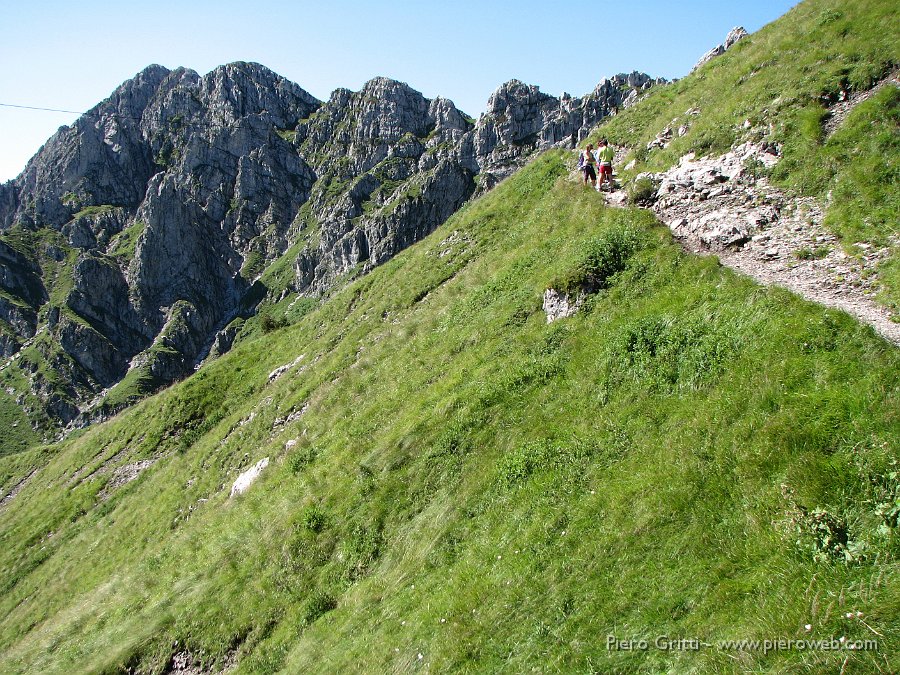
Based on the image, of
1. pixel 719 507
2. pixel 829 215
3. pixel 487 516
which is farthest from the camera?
pixel 829 215

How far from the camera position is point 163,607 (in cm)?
1652

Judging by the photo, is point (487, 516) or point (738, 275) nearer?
point (487, 516)

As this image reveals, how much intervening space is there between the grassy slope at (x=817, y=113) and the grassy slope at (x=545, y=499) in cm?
467

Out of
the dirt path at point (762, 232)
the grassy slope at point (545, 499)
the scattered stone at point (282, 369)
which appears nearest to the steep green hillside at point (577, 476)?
the grassy slope at point (545, 499)

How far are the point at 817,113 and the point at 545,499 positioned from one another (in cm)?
1840

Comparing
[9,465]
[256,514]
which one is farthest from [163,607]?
[9,465]

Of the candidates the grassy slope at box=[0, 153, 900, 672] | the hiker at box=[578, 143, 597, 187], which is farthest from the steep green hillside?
the hiker at box=[578, 143, 597, 187]

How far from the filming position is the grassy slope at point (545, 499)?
25.0 feet

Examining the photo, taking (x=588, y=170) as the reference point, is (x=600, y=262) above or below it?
below

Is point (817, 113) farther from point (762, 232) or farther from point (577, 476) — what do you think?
point (577, 476)

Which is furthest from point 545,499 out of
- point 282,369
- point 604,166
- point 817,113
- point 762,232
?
point 282,369

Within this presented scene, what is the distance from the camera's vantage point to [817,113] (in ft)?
58.2

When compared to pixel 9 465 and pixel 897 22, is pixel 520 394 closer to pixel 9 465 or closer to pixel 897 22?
pixel 897 22

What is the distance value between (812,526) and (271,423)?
2501 centimetres
